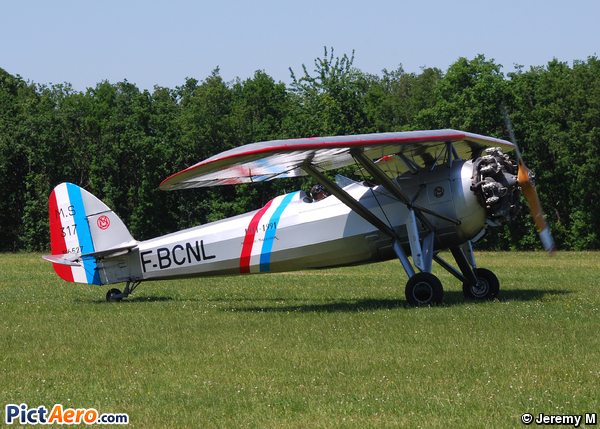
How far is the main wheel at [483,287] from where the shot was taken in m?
14.7

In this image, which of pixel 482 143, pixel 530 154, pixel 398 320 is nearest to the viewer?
pixel 398 320

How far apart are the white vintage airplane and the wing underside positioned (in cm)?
3

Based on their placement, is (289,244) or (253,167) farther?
(289,244)

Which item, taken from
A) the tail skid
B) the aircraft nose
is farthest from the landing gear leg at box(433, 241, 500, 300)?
the tail skid

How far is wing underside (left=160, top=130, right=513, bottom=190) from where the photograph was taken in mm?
11977

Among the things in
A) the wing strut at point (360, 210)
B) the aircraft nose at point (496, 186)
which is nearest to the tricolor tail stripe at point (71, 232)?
the wing strut at point (360, 210)

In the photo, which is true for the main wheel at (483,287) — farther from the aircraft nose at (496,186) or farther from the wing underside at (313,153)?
the wing underside at (313,153)

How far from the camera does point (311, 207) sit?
1496 centimetres

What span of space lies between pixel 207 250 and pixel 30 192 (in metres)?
46.6

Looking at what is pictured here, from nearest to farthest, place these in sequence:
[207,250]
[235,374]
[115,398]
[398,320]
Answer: [115,398] → [235,374] → [398,320] → [207,250]

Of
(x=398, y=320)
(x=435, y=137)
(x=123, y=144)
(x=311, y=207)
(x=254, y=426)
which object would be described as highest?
(x=123, y=144)

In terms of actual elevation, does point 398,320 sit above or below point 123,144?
below

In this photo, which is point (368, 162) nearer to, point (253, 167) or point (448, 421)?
point (253, 167)

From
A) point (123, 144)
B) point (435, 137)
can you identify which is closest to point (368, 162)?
point (435, 137)
